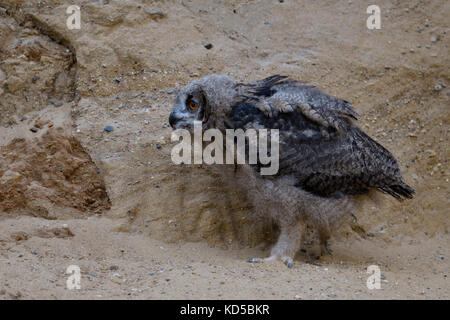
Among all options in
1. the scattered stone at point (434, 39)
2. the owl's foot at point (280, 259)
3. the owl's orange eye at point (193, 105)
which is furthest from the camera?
the scattered stone at point (434, 39)

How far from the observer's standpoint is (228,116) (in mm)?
4867

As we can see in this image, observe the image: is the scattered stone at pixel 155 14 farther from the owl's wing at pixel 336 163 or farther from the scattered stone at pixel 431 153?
the scattered stone at pixel 431 153

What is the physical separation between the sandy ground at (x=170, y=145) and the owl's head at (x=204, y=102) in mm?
717

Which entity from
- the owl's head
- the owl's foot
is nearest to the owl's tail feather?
the owl's foot

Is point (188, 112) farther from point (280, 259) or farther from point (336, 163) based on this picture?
point (280, 259)

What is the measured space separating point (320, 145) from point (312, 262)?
1.18m

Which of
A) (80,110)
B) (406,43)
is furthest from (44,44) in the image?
(406,43)

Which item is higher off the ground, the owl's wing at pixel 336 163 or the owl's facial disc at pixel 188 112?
the owl's facial disc at pixel 188 112

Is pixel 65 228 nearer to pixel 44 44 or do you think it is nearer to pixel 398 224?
pixel 44 44

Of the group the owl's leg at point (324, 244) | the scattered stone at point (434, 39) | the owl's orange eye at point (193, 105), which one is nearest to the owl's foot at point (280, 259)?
the owl's leg at point (324, 244)

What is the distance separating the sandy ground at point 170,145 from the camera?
4.24m

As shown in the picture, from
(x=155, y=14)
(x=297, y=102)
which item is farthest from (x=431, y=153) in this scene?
(x=155, y=14)

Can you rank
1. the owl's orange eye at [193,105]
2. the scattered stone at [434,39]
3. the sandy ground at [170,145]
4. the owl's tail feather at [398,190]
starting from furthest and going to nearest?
the scattered stone at [434,39] < the owl's tail feather at [398,190] < the owl's orange eye at [193,105] < the sandy ground at [170,145]

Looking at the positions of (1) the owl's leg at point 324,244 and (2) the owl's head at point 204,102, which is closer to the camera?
(2) the owl's head at point 204,102
